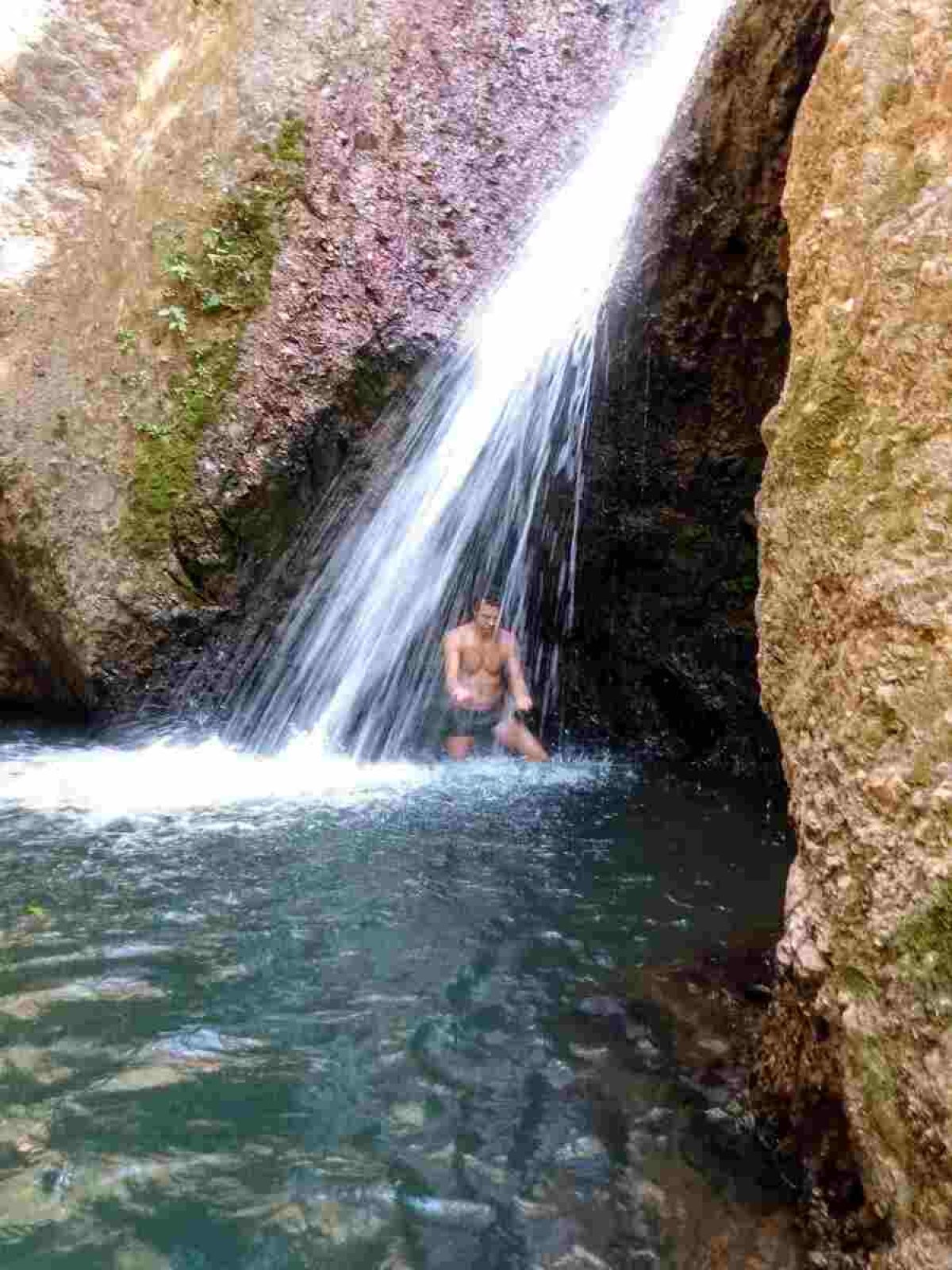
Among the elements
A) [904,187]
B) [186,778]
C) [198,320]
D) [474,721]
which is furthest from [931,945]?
[198,320]

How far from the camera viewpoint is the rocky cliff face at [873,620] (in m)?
2.19

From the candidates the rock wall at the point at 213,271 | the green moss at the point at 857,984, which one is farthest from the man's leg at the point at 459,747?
the green moss at the point at 857,984

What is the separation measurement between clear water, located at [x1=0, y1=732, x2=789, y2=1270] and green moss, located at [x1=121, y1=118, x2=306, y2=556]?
2.06m

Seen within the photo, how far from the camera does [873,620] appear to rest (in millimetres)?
2486

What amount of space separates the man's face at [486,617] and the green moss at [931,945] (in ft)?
19.0

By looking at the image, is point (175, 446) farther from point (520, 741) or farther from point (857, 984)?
point (857, 984)

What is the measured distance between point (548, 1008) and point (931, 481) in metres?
2.29

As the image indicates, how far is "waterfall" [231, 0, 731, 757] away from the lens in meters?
7.72

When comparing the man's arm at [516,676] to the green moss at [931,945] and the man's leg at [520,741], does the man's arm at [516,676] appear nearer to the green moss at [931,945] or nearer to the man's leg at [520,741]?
the man's leg at [520,741]

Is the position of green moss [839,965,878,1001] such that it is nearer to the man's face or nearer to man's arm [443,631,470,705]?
man's arm [443,631,470,705]

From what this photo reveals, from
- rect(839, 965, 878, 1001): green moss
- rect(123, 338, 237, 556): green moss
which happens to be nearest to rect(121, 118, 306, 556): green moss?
rect(123, 338, 237, 556): green moss

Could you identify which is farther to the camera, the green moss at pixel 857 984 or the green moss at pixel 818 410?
the green moss at pixel 818 410

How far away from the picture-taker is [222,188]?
7.98 metres

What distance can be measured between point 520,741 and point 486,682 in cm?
54
